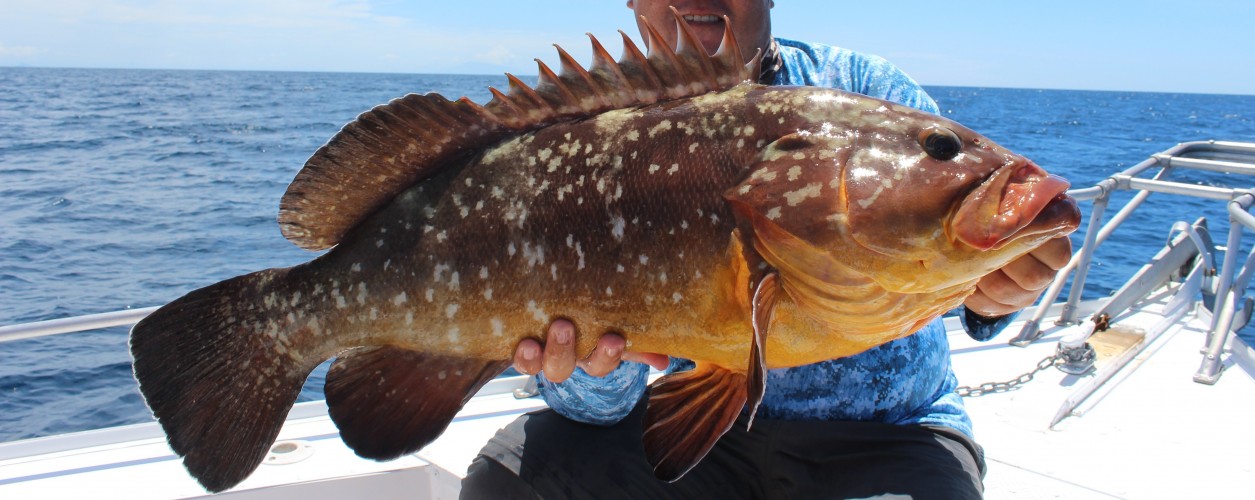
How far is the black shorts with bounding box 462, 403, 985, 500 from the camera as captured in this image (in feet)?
8.36

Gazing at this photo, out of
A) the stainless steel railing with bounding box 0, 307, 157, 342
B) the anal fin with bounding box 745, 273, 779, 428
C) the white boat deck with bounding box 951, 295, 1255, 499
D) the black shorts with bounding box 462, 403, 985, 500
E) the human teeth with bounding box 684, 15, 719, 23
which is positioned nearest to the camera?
the anal fin with bounding box 745, 273, 779, 428

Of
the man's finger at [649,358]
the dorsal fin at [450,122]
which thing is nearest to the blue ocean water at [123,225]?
the dorsal fin at [450,122]

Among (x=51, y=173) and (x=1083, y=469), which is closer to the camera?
(x=1083, y=469)

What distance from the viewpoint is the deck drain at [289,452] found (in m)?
3.53

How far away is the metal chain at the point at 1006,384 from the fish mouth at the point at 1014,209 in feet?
9.43

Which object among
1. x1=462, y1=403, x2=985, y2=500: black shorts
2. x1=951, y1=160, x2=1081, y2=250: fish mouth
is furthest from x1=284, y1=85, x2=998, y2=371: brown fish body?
x1=462, y1=403, x2=985, y2=500: black shorts

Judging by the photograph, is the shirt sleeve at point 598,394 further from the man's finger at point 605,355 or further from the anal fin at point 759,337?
the anal fin at point 759,337

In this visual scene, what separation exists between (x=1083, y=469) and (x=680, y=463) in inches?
97.8

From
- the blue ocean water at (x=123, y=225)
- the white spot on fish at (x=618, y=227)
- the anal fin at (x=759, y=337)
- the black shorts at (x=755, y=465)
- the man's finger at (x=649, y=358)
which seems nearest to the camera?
the anal fin at (x=759, y=337)

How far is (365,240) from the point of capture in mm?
2125

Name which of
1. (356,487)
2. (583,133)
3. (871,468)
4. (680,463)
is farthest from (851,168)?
(356,487)

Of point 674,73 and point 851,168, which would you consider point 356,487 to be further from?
point 851,168

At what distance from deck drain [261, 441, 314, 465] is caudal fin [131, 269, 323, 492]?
154cm

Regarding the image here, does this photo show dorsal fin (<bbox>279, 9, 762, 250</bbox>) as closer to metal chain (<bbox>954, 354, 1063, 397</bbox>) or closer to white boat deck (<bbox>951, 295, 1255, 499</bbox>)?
white boat deck (<bbox>951, 295, 1255, 499</bbox>)
